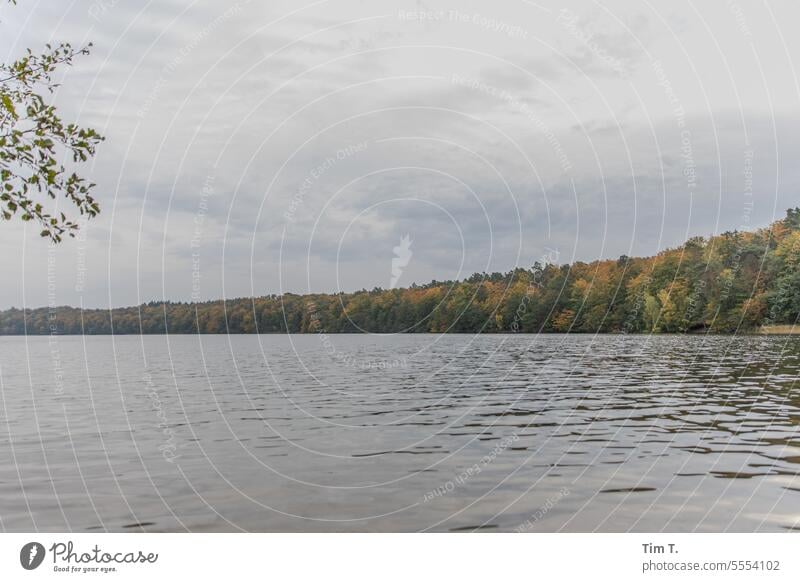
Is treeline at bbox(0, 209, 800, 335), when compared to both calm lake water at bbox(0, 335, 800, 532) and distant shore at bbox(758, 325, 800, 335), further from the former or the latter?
calm lake water at bbox(0, 335, 800, 532)

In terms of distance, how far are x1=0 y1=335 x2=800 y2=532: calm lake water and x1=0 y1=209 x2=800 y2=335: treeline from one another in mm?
88606

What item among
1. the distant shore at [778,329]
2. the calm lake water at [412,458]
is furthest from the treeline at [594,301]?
the calm lake water at [412,458]

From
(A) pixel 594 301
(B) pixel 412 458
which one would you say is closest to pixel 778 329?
(A) pixel 594 301

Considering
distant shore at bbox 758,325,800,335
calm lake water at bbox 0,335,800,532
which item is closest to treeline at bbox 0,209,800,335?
distant shore at bbox 758,325,800,335

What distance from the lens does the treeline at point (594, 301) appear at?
421 feet

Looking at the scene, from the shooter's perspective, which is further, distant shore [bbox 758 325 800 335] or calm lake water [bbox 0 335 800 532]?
distant shore [bbox 758 325 800 335]

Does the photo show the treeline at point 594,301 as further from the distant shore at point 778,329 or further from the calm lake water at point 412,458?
the calm lake water at point 412,458

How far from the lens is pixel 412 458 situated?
64.4ft

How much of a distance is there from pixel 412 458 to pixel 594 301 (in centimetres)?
13704

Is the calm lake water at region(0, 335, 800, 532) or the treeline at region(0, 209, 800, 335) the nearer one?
the calm lake water at region(0, 335, 800, 532)

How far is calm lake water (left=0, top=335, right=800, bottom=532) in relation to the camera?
14.1 meters

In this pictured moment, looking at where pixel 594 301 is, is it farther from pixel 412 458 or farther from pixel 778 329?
pixel 412 458

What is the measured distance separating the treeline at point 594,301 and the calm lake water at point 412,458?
88606mm

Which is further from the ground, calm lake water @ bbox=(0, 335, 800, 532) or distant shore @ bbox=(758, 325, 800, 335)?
distant shore @ bbox=(758, 325, 800, 335)
